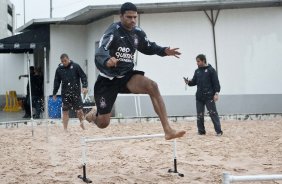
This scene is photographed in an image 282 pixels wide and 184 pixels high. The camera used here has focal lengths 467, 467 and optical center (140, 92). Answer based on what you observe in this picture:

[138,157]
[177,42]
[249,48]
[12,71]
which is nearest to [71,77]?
[138,157]

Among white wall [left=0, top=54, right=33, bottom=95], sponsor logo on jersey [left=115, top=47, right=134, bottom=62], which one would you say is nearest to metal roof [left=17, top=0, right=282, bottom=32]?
white wall [left=0, top=54, right=33, bottom=95]

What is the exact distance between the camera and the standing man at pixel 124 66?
574cm

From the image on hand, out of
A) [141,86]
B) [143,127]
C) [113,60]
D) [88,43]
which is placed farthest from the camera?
[88,43]

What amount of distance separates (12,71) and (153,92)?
22.2 meters

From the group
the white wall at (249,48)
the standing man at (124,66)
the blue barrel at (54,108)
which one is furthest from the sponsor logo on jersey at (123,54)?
the white wall at (249,48)

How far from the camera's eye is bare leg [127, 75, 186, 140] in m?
5.72

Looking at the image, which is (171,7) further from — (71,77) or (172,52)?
(172,52)

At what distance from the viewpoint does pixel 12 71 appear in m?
26.6

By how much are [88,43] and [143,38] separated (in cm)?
1322

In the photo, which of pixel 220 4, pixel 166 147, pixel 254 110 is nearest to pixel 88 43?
pixel 220 4

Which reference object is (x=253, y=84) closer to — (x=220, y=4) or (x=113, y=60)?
(x=220, y=4)

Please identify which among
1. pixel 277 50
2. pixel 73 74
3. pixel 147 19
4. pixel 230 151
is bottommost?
pixel 230 151

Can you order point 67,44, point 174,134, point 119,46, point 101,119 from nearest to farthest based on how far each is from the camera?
1. point 174,134
2. point 119,46
3. point 101,119
4. point 67,44

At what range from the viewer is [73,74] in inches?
450
